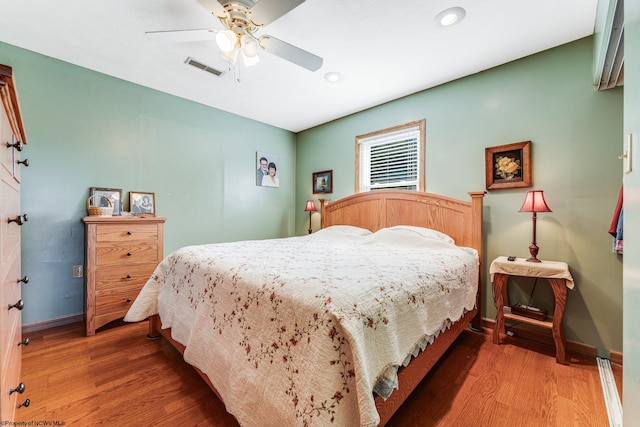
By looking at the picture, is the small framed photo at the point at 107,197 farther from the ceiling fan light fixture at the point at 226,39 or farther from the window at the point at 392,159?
the window at the point at 392,159

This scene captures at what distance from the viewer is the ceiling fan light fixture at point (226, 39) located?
1636 millimetres

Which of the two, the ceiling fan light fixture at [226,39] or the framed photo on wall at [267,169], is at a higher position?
the ceiling fan light fixture at [226,39]

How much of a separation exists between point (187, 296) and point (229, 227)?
2.09 metres

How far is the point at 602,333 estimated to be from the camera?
1.99 metres

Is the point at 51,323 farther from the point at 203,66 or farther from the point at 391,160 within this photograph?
the point at 391,160

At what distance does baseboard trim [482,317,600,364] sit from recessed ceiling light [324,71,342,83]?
279cm

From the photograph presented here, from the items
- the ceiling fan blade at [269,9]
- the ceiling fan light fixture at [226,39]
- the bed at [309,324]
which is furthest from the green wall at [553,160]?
the ceiling fan light fixture at [226,39]

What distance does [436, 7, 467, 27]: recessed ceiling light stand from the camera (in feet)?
5.95

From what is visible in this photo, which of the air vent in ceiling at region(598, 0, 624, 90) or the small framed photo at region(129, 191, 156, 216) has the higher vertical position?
the air vent in ceiling at region(598, 0, 624, 90)

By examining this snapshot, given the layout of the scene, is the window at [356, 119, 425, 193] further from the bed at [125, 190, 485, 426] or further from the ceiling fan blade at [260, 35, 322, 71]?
the ceiling fan blade at [260, 35, 322, 71]

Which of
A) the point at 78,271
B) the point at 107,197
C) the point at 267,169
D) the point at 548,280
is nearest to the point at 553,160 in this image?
the point at 548,280

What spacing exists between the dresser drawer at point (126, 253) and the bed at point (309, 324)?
631 mm

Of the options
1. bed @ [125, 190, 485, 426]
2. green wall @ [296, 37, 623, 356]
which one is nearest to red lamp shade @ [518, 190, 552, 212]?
green wall @ [296, 37, 623, 356]

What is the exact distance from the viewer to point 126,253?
250cm
